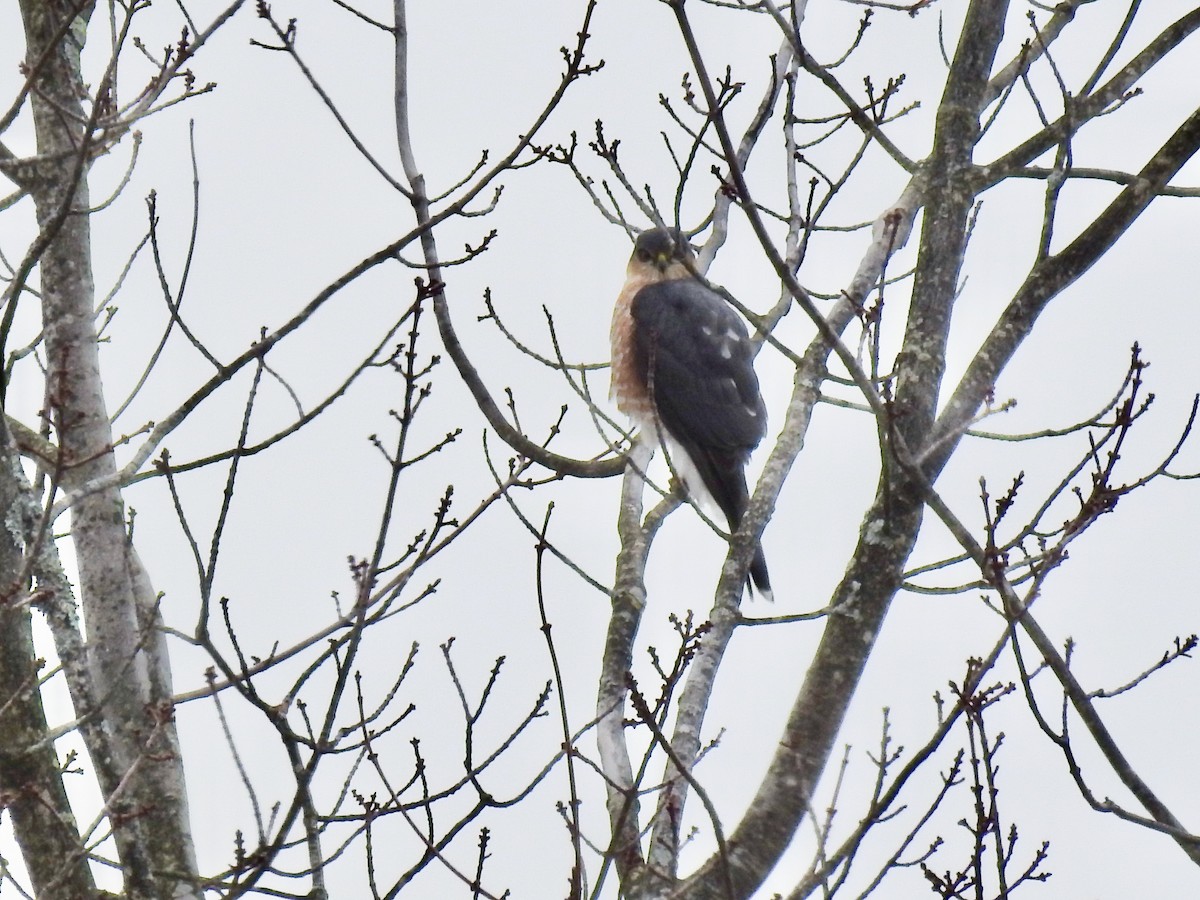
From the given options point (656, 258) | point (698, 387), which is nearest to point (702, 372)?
point (698, 387)

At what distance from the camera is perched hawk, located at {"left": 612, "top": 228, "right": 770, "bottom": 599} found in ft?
20.5

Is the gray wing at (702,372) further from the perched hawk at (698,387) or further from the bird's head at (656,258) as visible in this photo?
the bird's head at (656,258)

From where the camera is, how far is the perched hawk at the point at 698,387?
623 centimetres

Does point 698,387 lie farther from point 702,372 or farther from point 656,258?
point 656,258

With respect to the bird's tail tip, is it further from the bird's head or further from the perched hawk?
the bird's head

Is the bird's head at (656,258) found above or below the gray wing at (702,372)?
above

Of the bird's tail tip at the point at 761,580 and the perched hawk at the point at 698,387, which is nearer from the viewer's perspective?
the bird's tail tip at the point at 761,580

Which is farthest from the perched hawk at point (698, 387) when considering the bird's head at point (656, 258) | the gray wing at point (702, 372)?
the bird's head at point (656, 258)

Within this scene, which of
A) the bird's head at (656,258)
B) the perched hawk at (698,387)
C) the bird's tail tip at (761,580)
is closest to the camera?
the bird's tail tip at (761,580)

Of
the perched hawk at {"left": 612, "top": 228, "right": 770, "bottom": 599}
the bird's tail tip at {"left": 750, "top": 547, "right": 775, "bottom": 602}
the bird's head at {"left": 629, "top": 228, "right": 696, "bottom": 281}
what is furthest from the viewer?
the bird's head at {"left": 629, "top": 228, "right": 696, "bottom": 281}

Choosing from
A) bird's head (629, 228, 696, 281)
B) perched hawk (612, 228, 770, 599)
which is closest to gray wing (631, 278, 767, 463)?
perched hawk (612, 228, 770, 599)

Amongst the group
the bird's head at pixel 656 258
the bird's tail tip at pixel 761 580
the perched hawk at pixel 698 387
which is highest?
the bird's head at pixel 656 258

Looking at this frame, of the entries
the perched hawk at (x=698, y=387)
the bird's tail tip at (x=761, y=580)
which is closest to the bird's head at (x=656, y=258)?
the perched hawk at (x=698, y=387)

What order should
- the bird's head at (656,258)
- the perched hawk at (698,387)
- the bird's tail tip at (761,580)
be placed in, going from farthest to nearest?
the bird's head at (656,258)
the perched hawk at (698,387)
the bird's tail tip at (761,580)
